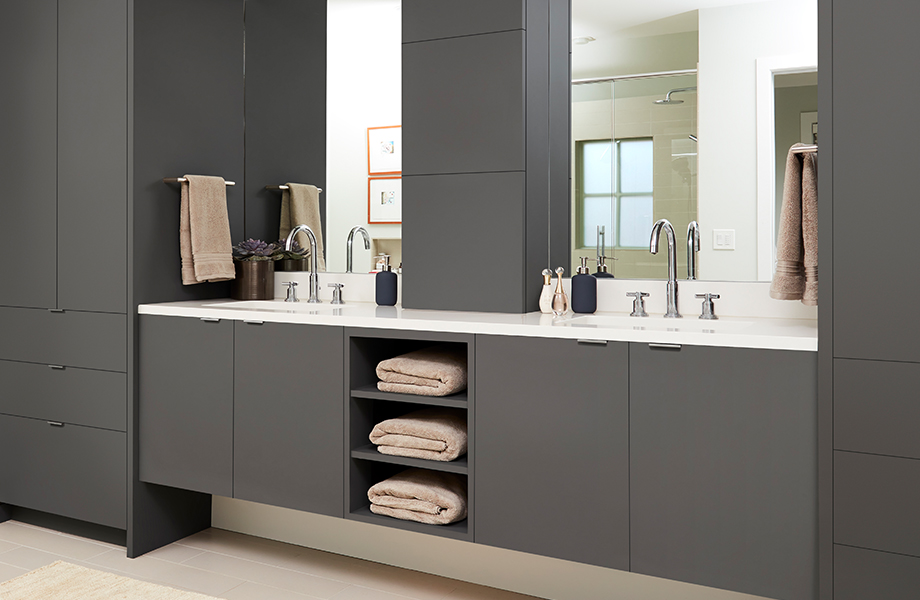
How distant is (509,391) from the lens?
213 centimetres

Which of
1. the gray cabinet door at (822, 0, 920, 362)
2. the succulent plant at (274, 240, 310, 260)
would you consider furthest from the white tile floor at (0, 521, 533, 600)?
the gray cabinet door at (822, 0, 920, 362)

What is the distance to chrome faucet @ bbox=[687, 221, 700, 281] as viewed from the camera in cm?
239

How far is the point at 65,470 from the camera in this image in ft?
9.67

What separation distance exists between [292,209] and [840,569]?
2312mm

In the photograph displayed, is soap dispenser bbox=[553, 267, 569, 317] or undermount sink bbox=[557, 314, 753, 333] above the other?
soap dispenser bbox=[553, 267, 569, 317]

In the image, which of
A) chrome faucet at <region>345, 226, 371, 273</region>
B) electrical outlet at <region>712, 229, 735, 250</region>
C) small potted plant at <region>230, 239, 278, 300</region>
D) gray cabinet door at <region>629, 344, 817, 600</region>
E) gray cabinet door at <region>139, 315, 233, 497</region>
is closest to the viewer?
gray cabinet door at <region>629, 344, 817, 600</region>

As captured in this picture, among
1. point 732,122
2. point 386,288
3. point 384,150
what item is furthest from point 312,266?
point 732,122

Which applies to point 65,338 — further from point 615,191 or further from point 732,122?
point 732,122

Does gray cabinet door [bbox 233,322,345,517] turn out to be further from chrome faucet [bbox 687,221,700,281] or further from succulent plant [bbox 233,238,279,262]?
chrome faucet [bbox 687,221,700,281]

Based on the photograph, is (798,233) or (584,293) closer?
(798,233)

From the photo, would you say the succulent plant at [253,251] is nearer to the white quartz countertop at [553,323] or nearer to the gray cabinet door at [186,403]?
the white quartz countertop at [553,323]

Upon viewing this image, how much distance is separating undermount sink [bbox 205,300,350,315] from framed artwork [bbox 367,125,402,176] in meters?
0.53

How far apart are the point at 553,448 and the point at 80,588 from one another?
5.32ft

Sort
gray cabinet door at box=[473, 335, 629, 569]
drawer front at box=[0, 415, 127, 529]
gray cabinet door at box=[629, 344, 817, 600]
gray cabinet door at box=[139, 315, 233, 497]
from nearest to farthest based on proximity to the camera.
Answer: gray cabinet door at box=[629, 344, 817, 600] → gray cabinet door at box=[473, 335, 629, 569] → gray cabinet door at box=[139, 315, 233, 497] → drawer front at box=[0, 415, 127, 529]
